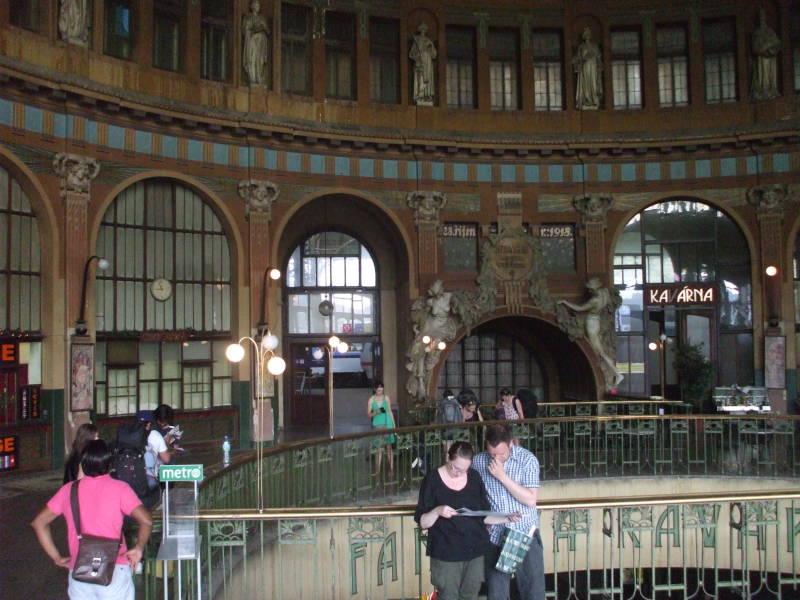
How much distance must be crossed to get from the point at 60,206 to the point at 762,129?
18392 millimetres

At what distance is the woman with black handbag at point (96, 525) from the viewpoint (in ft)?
17.9

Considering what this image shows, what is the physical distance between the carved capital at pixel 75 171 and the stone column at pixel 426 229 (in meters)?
8.68

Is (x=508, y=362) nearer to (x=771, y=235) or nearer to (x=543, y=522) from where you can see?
(x=771, y=235)

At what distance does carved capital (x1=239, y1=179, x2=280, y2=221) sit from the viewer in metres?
21.8

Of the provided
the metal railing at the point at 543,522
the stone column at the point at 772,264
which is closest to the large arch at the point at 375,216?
the metal railing at the point at 543,522

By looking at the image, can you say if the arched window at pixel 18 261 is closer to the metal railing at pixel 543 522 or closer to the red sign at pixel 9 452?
the red sign at pixel 9 452

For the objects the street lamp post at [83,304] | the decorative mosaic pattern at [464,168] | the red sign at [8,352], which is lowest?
the red sign at [8,352]

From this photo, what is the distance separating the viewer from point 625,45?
2527 cm

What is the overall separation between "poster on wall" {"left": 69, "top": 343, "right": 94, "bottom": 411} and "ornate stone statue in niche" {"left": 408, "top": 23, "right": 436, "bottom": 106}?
11365 mm

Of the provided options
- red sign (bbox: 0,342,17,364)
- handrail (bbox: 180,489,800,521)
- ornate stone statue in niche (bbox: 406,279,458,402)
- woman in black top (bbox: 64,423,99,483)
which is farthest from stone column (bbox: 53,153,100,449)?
handrail (bbox: 180,489,800,521)

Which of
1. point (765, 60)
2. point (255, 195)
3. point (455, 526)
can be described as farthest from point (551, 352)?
point (455, 526)

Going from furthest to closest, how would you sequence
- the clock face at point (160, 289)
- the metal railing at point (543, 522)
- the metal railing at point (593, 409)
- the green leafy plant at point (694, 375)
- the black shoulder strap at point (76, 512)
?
the green leafy plant at point (694, 375), the metal railing at point (593, 409), the clock face at point (160, 289), the metal railing at point (543, 522), the black shoulder strap at point (76, 512)

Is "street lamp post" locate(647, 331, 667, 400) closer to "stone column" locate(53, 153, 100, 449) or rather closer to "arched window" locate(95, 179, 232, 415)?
"arched window" locate(95, 179, 232, 415)

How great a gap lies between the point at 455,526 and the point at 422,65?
A: 64.1ft
